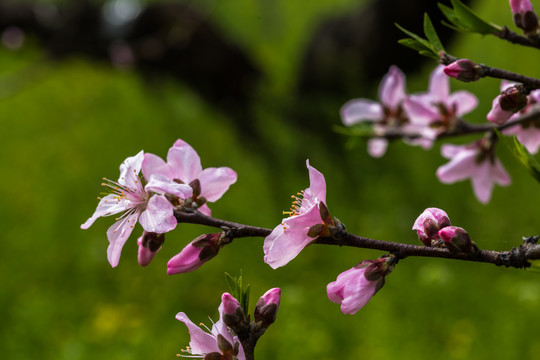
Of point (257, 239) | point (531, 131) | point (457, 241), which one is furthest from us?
point (257, 239)

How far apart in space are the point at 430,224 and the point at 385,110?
718mm

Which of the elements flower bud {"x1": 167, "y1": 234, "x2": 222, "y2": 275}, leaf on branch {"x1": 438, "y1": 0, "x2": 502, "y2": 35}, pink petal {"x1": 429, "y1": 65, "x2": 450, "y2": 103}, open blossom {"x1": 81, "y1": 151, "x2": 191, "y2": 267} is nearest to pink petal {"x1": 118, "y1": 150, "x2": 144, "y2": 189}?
open blossom {"x1": 81, "y1": 151, "x2": 191, "y2": 267}

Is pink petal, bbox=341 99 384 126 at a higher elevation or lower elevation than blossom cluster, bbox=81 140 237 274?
lower

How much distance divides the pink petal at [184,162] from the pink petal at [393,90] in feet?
2.19

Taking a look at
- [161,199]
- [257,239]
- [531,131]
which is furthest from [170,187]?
[257,239]

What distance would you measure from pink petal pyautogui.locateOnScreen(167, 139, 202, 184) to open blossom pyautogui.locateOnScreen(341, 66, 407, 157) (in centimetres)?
59

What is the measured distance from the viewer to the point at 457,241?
0.53m

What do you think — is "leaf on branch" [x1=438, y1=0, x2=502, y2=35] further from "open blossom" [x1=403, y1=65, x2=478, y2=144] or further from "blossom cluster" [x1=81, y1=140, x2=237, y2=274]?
"open blossom" [x1=403, y1=65, x2=478, y2=144]

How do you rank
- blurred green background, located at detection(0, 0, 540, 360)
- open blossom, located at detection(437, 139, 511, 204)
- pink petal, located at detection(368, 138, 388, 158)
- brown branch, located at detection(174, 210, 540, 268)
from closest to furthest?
brown branch, located at detection(174, 210, 540, 268) → open blossom, located at detection(437, 139, 511, 204) → pink petal, located at detection(368, 138, 388, 158) → blurred green background, located at detection(0, 0, 540, 360)

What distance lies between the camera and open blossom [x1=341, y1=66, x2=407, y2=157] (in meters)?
1.24

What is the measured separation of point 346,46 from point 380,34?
0.35 m

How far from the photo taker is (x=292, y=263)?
2.92 metres

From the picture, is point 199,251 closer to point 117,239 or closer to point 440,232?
point 117,239

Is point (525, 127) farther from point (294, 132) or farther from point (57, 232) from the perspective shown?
point (57, 232)
